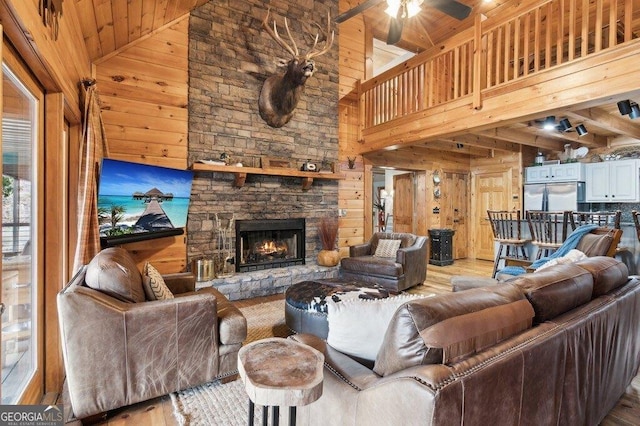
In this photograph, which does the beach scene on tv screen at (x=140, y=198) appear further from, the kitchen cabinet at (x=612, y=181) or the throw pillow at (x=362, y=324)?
the kitchen cabinet at (x=612, y=181)

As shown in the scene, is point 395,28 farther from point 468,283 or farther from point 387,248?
point 387,248

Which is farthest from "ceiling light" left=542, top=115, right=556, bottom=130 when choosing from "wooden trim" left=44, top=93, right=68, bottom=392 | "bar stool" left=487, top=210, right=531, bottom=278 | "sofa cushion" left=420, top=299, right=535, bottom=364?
"wooden trim" left=44, top=93, right=68, bottom=392

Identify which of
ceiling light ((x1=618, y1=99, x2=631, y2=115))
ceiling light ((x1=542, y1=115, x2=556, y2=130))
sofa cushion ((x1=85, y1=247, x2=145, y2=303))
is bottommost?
sofa cushion ((x1=85, y1=247, x2=145, y2=303))

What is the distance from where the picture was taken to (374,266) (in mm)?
4574

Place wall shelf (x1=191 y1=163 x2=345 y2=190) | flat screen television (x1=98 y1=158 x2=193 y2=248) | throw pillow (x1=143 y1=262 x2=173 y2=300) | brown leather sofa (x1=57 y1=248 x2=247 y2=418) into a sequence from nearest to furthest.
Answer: brown leather sofa (x1=57 y1=248 x2=247 y2=418) → throw pillow (x1=143 y1=262 x2=173 y2=300) → flat screen television (x1=98 y1=158 x2=193 y2=248) → wall shelf (x1=191 y1=163 x2=345 y2=190)

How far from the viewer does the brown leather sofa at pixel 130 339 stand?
177cm

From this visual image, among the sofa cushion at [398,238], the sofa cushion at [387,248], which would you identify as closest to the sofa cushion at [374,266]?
the sofa cushion at [387,248]

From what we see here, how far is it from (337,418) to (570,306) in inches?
49.1

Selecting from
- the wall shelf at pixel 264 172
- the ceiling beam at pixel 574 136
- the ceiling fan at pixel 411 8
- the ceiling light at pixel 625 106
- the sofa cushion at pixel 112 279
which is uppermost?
the ceiling fan at pixel 411 8

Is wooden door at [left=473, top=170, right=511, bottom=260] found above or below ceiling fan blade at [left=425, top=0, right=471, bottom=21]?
below

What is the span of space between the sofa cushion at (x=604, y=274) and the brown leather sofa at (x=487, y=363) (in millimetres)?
138

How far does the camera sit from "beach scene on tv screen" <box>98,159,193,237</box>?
319 cm

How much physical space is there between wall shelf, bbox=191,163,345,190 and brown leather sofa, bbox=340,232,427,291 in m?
1.25

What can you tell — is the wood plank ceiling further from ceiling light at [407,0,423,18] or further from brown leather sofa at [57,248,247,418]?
brown leather sofa at [57,248,247,418]
